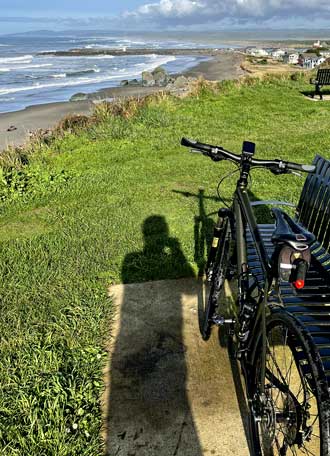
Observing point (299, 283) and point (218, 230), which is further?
point (218, 230)

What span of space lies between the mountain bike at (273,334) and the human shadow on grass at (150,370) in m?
0.42

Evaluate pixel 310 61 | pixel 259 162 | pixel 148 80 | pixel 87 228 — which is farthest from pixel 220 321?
pixel 310 61

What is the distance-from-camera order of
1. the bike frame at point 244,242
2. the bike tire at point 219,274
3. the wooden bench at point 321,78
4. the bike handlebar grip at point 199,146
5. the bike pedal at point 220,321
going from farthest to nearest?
the wooden bench at point 321,78, the bike tire at point 219,274, the bike pedal at point 220,321, the bike handlebar grip at point 199,146, the bike frame at point 244,242

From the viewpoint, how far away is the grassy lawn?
2914mm

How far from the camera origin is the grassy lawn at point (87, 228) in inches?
115

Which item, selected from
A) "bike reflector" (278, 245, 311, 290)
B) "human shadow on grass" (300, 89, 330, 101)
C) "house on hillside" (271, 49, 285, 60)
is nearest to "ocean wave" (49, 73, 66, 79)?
"human shadow on grass" (300, 89, 330, 101)

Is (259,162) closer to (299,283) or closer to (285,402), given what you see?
(299,283)

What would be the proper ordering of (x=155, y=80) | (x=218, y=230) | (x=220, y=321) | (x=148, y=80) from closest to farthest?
(x=220, y=321) < (x=218, y=230) < (x=148, y=80) < (x=155, y=80)

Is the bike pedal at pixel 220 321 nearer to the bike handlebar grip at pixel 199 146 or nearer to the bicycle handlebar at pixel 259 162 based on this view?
the bicycle handlebar at pixel 259 162

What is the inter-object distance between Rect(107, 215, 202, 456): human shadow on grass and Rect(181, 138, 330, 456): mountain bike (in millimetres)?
416

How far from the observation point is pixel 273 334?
232cm

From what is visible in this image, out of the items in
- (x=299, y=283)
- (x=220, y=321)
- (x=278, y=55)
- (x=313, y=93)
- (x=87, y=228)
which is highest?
(x=299, y=283)

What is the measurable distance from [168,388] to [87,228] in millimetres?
3157

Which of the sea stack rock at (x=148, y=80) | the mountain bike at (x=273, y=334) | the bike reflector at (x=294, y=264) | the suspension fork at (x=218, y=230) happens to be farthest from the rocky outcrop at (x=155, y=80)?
the bike reflector at (x=294, y=264)
